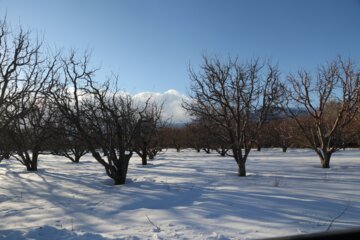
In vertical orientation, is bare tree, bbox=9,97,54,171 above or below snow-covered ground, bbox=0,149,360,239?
above

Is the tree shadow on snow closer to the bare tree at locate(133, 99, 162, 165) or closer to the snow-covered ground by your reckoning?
the snow-covered ground

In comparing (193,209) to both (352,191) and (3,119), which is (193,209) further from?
(3,119)

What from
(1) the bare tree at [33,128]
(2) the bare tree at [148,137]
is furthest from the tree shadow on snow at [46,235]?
(2) the bare tree at [148,137]

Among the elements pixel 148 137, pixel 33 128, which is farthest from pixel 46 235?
pixel 148 137

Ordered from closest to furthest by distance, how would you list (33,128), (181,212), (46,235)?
1. (46,235)
2. (181,212)
3. (33,128)

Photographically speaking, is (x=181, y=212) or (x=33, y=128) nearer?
(x=181, y=212)

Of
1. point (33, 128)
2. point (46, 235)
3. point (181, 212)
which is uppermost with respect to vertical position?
point (33, 128)

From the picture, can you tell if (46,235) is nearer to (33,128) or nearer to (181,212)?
(181,212)

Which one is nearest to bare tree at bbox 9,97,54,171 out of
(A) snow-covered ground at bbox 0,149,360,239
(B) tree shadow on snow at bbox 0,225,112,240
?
(A) snow-covered ground at bbox 0,149,360,239

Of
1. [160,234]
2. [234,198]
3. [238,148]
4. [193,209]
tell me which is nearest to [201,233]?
[160,234]

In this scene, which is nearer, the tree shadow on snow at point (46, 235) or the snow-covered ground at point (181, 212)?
the tree shadow on snow at point (46, 235)

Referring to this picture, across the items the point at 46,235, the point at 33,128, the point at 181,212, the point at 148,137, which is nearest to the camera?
the point at 46,235

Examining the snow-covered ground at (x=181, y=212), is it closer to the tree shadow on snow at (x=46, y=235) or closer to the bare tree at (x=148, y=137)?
the tree shadow on snow at (x=46, y=235)

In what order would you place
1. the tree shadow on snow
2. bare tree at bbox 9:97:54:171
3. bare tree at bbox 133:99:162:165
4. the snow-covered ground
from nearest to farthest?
the tree shadow on snow < the snow-covered ground < bare tree at bbox 9:97:54:171 < bare tree at bbox 133:99:162:165
